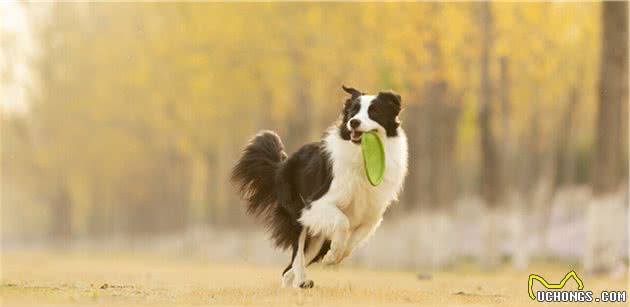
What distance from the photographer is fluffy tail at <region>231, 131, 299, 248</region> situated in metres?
14.6

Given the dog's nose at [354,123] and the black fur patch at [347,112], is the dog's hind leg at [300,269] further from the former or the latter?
the dog's nose at [354,123]

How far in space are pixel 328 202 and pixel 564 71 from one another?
877 inches

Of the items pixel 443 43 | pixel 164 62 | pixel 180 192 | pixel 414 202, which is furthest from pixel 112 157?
pixel 443 43

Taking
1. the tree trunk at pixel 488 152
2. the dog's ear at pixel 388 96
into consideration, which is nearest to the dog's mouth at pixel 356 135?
the dog's ear at pixel 388 96

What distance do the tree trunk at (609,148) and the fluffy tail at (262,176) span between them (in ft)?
26.3

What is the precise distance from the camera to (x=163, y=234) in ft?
177

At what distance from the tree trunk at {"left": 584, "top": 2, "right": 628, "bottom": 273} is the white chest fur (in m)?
8.19

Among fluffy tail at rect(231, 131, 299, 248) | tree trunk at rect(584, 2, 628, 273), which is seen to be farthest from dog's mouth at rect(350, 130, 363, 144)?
tree trunk at rect(584, 2, 628, 273)

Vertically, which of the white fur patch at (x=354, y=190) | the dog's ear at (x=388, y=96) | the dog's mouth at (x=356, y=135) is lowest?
the white fur patch at (x=354, y=190)

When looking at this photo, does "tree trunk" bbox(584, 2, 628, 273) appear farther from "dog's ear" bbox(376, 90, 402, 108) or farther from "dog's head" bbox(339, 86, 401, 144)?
"dog's ear" bbox(376, 90, 402, 108)

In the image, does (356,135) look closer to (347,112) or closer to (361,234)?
(347,112)

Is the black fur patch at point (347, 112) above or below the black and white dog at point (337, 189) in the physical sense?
above

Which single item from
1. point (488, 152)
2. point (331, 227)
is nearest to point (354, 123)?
point (331, 227)

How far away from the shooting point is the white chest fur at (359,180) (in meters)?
13.2
